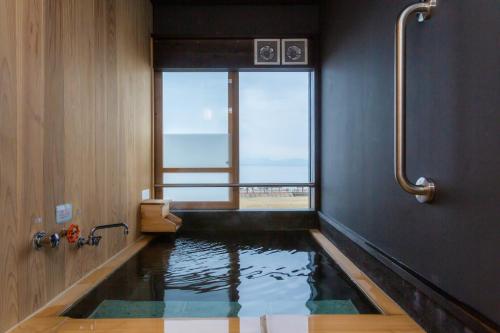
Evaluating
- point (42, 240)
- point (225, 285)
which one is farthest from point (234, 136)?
point (42, 240)

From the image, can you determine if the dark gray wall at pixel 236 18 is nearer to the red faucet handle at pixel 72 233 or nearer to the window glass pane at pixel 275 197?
the window glass pane at pixel 275 197

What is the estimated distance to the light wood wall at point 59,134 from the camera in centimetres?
135

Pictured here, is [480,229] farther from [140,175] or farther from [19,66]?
[140,175]

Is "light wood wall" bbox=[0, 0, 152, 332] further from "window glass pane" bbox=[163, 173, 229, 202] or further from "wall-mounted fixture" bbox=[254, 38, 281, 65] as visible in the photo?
"wall-mounted fixture" bbox=[254, 38, 281, 65]

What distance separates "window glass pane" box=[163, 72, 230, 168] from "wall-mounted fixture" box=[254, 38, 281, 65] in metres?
0.38

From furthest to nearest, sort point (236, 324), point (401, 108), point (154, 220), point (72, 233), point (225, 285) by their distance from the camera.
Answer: point (154, 220), point (225, 285), point (72, 233), point (236, 324), point (401, 108)

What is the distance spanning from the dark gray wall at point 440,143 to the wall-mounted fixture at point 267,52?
4.35ft

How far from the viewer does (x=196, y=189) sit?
379 centimetres

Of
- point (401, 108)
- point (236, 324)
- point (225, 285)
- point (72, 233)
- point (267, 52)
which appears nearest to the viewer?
point (401, 108)

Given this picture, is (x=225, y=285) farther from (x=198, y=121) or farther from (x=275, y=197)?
(x=198, y=121)

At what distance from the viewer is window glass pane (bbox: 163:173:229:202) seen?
3758 millimetres

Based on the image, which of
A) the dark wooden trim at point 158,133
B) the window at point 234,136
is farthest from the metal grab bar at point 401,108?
the dark wooden trim at point 158,133

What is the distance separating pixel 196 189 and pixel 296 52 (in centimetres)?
167

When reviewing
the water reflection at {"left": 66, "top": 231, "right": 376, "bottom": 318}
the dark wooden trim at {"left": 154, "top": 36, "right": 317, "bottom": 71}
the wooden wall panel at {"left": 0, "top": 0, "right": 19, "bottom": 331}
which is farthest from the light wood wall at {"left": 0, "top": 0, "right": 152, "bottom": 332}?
the dark wooden trim at {"left": 154, "top": 36, "right": 317, "bottom": 71}
